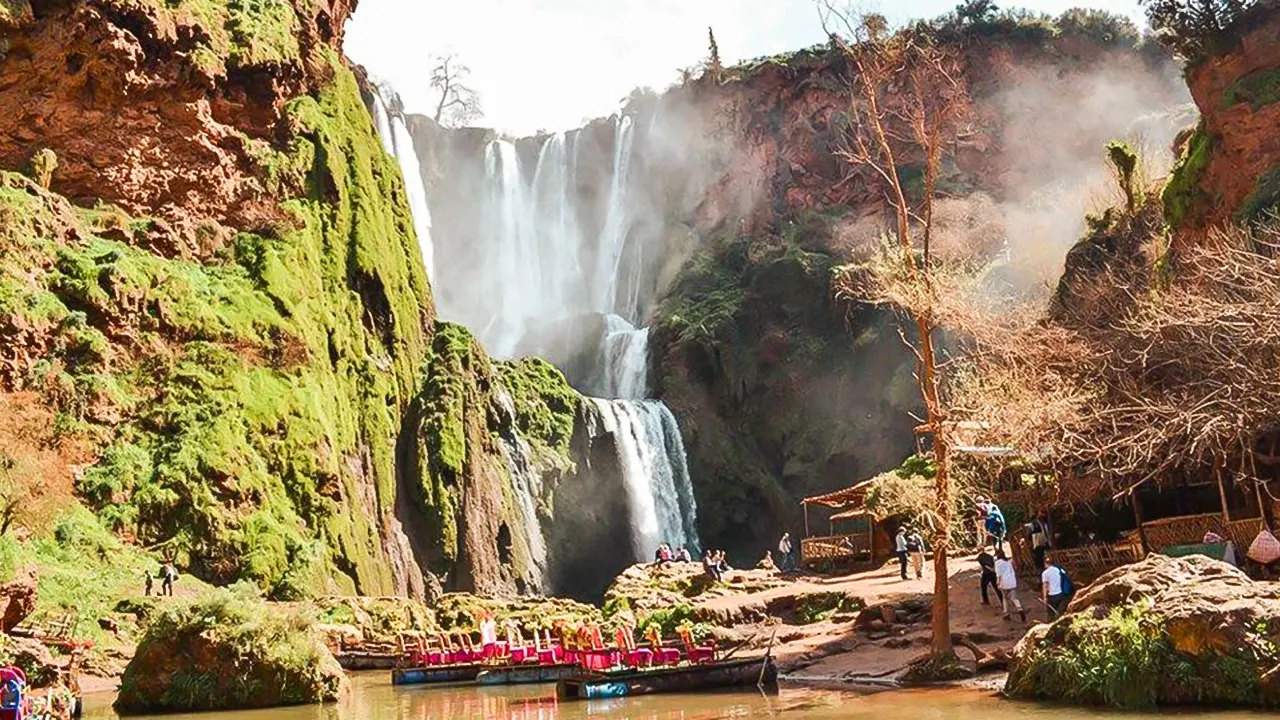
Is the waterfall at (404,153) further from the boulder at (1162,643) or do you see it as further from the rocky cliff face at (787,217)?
the boulder at (1162,643)

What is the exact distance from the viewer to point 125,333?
3100 cm

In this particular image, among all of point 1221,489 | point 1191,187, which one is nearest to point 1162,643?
point 1221,489

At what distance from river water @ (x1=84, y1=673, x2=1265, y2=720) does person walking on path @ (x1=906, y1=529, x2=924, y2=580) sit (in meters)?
12.1

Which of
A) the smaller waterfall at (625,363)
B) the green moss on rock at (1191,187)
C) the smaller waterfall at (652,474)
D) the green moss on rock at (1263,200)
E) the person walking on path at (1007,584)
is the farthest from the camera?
the smaller waterfall at (625,363)

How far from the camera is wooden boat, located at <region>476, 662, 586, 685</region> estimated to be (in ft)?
75.9

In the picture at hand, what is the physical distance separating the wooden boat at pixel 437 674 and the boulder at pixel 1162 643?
41.8ft

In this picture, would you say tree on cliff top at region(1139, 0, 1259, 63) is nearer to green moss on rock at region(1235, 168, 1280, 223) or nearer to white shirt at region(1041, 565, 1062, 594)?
green moss on rock at region(1235, 168, 1280, 223)

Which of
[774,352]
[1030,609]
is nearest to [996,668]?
[1030,609]

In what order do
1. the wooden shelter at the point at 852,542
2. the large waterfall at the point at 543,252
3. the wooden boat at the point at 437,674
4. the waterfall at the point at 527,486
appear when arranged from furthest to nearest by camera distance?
the large waterfall at the point at 543,252, the waterfall at the point at 527,486, the wooden shelter at the point at 852,542, the wooden boat at the point at 437,674

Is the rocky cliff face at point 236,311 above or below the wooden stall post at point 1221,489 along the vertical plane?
above

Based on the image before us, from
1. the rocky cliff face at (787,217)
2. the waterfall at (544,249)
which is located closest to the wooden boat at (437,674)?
the rocky cliff face at (787,217)

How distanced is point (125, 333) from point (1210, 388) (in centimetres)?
2883

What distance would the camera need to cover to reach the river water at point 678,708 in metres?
13.9

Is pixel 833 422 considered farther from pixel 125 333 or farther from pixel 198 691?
pixel 198 691
